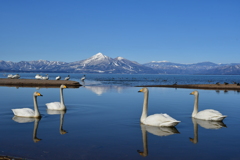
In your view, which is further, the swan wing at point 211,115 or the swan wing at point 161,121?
the swan wing at point 211,115

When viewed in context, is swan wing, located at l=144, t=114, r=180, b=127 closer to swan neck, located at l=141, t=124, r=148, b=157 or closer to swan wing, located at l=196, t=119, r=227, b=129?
swan neck, located at l=141, t=124, r=148, b=157

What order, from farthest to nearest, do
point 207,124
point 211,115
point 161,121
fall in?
point 211,115
point 207,124
point 161,121

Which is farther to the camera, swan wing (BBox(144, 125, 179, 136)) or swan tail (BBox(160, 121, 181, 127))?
swan tail (BBox(160, 121, 181, 127))

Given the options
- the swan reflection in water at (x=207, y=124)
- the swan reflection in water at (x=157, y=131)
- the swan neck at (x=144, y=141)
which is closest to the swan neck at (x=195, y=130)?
the swan reflection in water at (x=207, y=124)

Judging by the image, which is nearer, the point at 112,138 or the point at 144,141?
the point at 144,141

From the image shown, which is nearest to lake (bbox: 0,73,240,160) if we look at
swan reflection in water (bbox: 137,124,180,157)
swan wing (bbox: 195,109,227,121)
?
swan reflection in water (bbox: 137,124,180,157)

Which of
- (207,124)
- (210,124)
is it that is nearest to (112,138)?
(207,124)

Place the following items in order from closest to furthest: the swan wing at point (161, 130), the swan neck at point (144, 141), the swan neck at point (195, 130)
→ the swan neck at point (144, 141)
the swan neck at point (195, 130)
the swan wing at point (161, 130)

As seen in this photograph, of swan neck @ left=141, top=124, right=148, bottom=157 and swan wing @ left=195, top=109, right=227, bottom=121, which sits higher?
swan wing @ left=195, top=109, right=227, bottom=121

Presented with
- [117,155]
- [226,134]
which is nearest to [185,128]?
[226,134]

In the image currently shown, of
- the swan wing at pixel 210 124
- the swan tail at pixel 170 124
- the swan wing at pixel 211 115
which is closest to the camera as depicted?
the swan tail at pixel 170 124

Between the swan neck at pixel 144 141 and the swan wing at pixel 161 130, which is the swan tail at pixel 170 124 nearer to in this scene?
Result: the swan wing at pixel 161 130

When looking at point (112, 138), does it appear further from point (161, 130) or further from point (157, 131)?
point (161, 130)

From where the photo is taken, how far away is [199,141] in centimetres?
1216
